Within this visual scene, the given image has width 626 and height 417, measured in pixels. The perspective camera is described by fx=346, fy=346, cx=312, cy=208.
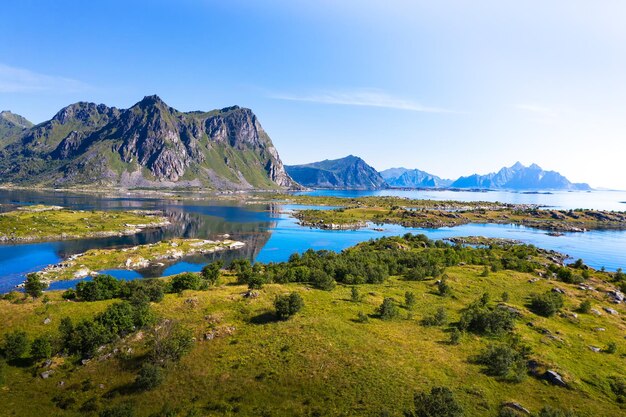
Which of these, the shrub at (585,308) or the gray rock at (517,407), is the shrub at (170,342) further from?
the shrub at (585,308)

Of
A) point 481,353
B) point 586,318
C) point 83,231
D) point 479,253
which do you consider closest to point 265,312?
point 481,353

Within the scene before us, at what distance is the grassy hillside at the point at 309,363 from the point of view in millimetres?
36406

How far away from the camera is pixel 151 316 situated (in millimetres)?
49438

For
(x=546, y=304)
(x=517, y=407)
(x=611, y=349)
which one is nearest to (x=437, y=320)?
(x=517, y=407)

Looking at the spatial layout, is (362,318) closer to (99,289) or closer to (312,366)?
(312,366)

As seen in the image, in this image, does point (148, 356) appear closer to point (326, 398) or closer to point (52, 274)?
point (326, 398)

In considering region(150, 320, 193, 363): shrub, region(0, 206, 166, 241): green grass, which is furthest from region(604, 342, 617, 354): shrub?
region(0, 206, 166, 241): green grass

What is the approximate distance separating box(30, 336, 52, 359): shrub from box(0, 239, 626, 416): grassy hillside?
1066 mm

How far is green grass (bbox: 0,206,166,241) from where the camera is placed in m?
Answer: 133

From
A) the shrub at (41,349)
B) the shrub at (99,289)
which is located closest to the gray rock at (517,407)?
the shrub at (41,349)

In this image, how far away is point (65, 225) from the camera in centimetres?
14988

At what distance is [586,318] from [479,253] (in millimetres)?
54125

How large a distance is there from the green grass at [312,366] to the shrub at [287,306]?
1.46 metres

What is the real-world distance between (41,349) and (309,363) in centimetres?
3227
